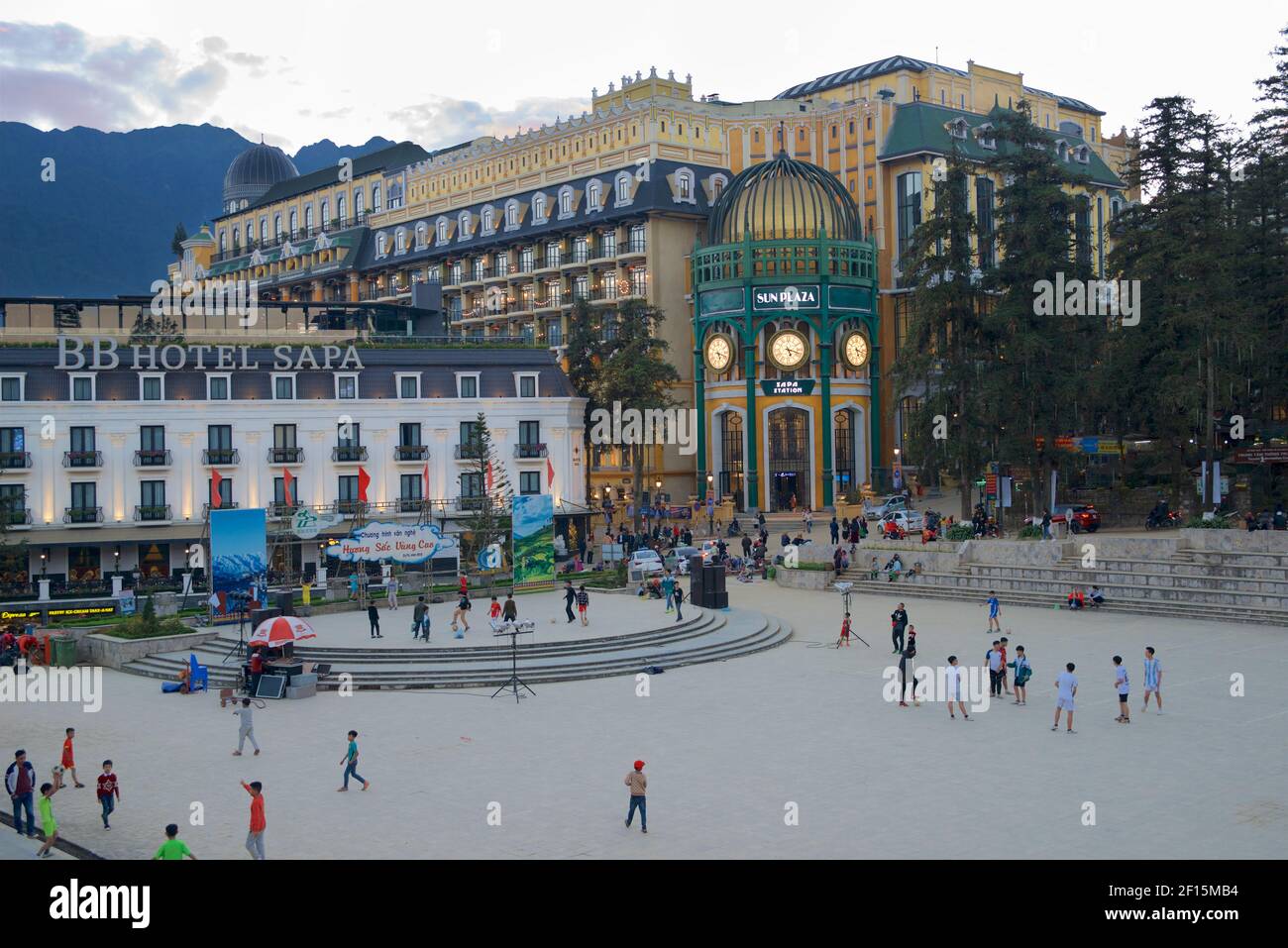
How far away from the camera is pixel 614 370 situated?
2886 inches

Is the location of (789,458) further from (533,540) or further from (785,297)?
(533,540)

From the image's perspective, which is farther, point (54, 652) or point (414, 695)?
point (54, 652)

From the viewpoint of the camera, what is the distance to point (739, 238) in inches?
3275

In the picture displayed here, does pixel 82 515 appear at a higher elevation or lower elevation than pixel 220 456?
lower

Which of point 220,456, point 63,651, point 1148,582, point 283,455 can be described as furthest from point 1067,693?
point 220,456

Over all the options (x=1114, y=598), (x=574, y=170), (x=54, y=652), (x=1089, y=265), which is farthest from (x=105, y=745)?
(x=574, y=170)

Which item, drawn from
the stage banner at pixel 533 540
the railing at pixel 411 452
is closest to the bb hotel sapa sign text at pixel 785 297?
the railing at pixel 411 452

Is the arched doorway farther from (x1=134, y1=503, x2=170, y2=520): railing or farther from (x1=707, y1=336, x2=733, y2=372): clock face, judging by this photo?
(x1=134, y1=503, x2=170, y2=520): railing

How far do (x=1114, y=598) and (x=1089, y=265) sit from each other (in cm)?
1987

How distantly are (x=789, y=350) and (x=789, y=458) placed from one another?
7021 millimetres

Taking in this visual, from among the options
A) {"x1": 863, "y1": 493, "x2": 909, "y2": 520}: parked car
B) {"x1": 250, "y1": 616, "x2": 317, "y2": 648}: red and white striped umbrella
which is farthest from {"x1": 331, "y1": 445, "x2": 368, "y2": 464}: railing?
{"x1": 250, "y1": 616, "x2": 317, "y2": 648}: red and white striped umbrella

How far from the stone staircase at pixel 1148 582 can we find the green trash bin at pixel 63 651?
97.6 ft

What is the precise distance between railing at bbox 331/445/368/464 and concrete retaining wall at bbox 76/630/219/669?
20.8m
